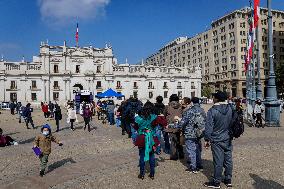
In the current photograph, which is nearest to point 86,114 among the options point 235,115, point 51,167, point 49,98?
point 51,167

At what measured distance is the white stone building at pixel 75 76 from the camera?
6097 centimetres

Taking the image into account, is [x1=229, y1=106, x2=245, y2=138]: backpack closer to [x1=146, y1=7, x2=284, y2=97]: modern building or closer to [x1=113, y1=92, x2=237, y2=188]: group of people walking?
[x1=113, y1=92, x2=237, y2=188]: group of people walking

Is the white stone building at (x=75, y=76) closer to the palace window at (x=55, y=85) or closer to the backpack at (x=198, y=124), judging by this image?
the palace window at (x=55, y=85)

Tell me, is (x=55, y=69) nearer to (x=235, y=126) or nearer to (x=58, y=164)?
(x=58, y=164)

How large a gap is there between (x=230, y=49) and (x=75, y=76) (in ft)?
139

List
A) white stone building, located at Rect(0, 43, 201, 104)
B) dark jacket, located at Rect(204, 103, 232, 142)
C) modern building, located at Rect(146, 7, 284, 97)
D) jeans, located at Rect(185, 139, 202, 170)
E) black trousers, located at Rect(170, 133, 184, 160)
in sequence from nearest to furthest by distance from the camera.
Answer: dark jacket, located at Rect(204, 103, 232, 142), jeans, located at Rect(185, 139, 202, 170), black trousers, located at Rect(170, 133, 184, 160), white stone building, located at Rect(0, 43, 201, 104), modern building, located at Rect(146, 7, 284, 97)

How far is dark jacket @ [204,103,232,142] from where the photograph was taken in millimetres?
6180

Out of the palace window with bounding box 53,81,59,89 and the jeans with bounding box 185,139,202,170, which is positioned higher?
the palace window with bounding box 53,81,59,89

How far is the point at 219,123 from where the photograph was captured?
243 inches

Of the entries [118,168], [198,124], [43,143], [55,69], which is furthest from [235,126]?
[55,69]

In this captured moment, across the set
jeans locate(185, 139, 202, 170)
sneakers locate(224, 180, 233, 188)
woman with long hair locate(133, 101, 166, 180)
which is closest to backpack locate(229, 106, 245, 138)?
sneakers locate(224, 180, 233, 188)

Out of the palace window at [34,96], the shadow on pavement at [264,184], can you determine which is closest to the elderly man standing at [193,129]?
the shadow on pavement at [264,184]

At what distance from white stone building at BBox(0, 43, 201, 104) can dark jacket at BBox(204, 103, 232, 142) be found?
191 ft

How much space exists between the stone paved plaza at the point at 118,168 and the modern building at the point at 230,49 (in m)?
68.9
